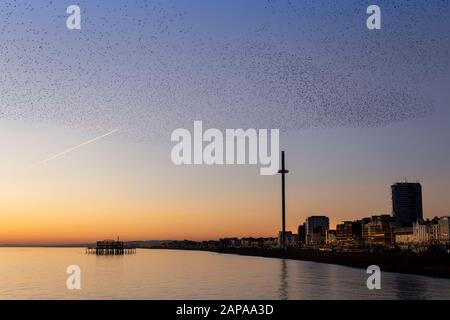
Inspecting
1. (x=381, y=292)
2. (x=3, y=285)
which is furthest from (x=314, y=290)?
(x=3, y=285)

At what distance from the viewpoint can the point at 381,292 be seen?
5759 cm

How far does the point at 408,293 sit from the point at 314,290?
1096 centimetres

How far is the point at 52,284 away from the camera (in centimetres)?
7650

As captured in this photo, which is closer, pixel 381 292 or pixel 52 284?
pixel 381 292

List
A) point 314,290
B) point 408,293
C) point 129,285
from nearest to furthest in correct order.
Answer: point 408,293 → point 314,290 → point 129,285
